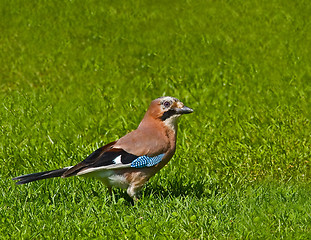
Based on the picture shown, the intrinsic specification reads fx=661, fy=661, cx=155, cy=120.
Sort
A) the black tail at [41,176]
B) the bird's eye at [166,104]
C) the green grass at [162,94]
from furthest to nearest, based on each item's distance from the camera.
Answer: the bird's eye at [166,104] < the black tail at [41,176] < the green grass at [162,94]

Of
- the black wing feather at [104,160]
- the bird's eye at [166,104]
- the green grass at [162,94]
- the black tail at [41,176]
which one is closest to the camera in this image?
the green grass at [162,94]

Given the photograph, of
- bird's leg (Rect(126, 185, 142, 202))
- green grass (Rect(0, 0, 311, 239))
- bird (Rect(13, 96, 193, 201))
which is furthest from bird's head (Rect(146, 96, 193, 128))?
green grass (Rect(0, 0, 311, 239))

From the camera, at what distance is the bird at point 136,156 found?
624cm

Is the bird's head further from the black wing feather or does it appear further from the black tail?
the black tail

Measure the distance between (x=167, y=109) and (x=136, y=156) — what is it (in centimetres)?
57

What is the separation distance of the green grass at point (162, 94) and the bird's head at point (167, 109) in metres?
0.80

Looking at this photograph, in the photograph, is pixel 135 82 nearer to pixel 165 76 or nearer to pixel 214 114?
pixel 165 76

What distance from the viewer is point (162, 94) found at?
1003 cm

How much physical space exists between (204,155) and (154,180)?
3.49 ft

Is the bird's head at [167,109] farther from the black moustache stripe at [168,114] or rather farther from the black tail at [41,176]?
the black tail at [41,176]

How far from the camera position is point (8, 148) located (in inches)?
322

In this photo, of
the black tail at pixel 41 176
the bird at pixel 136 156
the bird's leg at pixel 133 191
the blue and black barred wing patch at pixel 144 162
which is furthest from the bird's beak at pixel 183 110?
the black tail at pixel 41 176

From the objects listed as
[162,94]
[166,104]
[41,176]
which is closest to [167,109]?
[166,104]

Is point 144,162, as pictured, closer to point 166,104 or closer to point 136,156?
point 136,156
